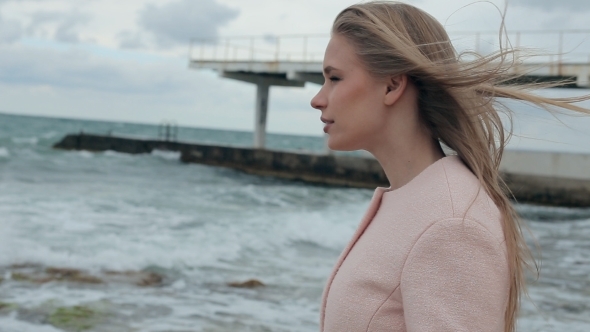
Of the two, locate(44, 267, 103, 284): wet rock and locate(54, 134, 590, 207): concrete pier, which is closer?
locate(44, 267, 103, 284): wet rock

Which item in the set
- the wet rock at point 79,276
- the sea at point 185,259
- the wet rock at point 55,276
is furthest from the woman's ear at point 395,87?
the wet rock at point 55,276

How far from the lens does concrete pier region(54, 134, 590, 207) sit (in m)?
21.1

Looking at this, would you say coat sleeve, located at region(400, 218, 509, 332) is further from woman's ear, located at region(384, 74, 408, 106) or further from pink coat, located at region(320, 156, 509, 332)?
woman's ear, located at region(384, 74, 408, 106)

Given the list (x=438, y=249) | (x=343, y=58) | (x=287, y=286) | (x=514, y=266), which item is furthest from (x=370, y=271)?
(x=287, y=286)

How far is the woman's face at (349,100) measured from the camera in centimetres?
130

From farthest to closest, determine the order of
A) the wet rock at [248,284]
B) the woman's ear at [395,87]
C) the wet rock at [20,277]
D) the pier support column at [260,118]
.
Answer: the pier support column at [260,118], the wet rock at [248,284], the wet rock at [20,277], the woman's ear at [395,87]

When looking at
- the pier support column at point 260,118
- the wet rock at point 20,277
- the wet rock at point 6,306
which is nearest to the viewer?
the wet rock at point 6,306

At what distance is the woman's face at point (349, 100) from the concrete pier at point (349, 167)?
18.7 meters

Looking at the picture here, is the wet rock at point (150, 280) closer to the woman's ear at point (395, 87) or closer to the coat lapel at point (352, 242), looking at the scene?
the coat lapel at point (352, 242)

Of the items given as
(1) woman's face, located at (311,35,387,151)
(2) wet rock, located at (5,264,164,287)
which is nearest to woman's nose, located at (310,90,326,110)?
(1) woman's face, located at (311,35,387,151)

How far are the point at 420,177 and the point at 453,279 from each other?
23 centimetres

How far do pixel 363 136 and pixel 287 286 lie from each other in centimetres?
637

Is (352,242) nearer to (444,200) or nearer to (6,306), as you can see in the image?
(444,200)

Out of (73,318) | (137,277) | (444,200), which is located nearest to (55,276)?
(137,277)
